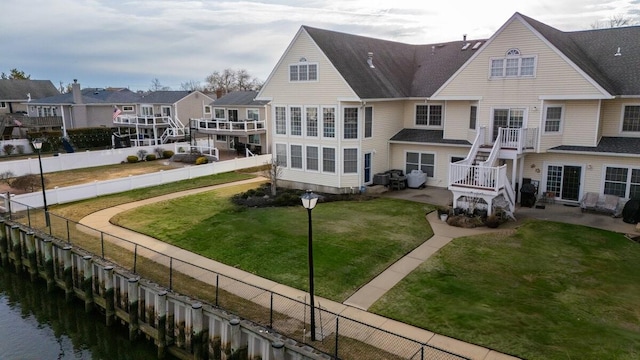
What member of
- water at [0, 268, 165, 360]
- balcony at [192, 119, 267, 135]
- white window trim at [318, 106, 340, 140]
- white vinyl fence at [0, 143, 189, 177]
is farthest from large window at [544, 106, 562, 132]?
white vinyl fence at [0, 143, 189, 177]

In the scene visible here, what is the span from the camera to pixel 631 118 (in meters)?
21.5

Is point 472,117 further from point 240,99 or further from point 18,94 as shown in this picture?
point 18,94

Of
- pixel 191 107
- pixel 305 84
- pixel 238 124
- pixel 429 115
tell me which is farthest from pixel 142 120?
pixel 429 115

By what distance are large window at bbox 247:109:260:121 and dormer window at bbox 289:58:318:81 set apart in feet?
53.7

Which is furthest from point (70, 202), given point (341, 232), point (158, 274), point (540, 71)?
point (540, 71)

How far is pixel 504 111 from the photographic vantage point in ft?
74.6

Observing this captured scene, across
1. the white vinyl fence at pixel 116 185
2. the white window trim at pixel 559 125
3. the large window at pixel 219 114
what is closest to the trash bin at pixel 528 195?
the white window trim at pixel 559 125

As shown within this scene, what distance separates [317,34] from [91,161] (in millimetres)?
22988

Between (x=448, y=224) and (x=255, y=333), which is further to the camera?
(x=448, y=224)

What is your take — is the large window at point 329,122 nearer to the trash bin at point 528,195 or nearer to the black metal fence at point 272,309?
the trash bin at point 528,195

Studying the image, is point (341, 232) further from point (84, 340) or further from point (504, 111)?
point (504, 111)

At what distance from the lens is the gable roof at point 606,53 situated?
21094 millimetres

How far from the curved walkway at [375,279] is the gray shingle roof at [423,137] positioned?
5811 mm

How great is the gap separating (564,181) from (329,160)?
489 inches
